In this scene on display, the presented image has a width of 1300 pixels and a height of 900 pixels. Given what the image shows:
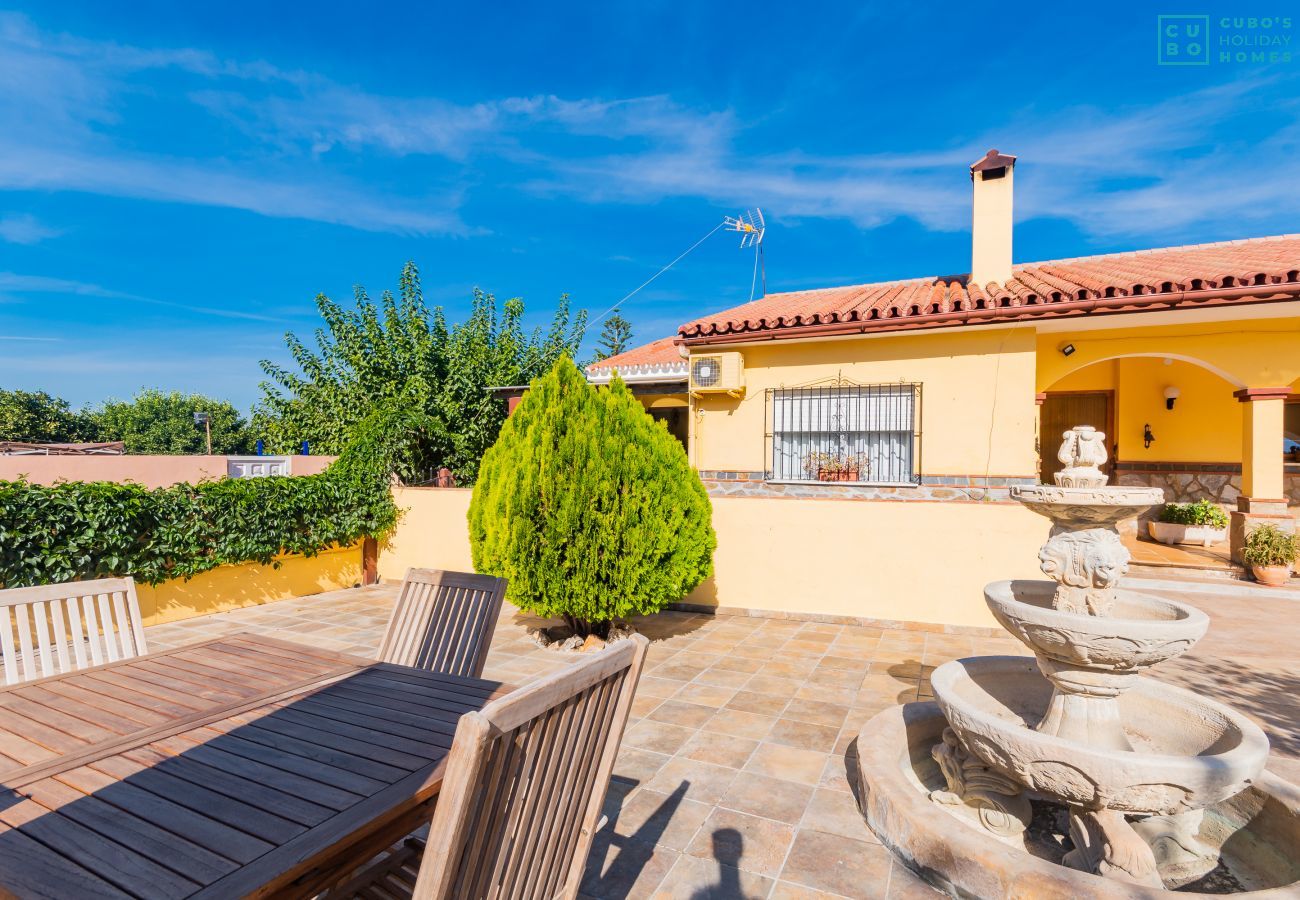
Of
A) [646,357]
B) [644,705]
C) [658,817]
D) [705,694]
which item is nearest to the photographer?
[658,817]

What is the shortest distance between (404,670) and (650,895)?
1324 mm

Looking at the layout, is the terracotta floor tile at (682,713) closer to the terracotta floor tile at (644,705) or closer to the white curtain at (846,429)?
the terracotta floor tile at (644,705)

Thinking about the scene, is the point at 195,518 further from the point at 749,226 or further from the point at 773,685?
the point at 749,226

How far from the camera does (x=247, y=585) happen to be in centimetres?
726

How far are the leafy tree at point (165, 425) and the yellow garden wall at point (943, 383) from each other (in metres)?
50.8

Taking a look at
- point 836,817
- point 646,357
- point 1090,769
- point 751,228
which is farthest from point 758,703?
point 751,228

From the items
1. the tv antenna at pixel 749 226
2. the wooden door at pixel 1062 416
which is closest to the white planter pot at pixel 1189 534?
the wooden door at pixel 1062 416

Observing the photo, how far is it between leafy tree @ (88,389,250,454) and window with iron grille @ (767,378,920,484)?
51197mm

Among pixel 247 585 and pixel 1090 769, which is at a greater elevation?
pixel 1090 769

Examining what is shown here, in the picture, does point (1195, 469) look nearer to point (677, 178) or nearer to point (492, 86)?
point (677, 178)

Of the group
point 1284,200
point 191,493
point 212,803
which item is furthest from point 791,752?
point 1284,200

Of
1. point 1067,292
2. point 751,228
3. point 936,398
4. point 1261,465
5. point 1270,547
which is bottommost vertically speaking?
point 1270,547

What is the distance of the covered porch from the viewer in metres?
7.46

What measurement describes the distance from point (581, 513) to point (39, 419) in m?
54.5
